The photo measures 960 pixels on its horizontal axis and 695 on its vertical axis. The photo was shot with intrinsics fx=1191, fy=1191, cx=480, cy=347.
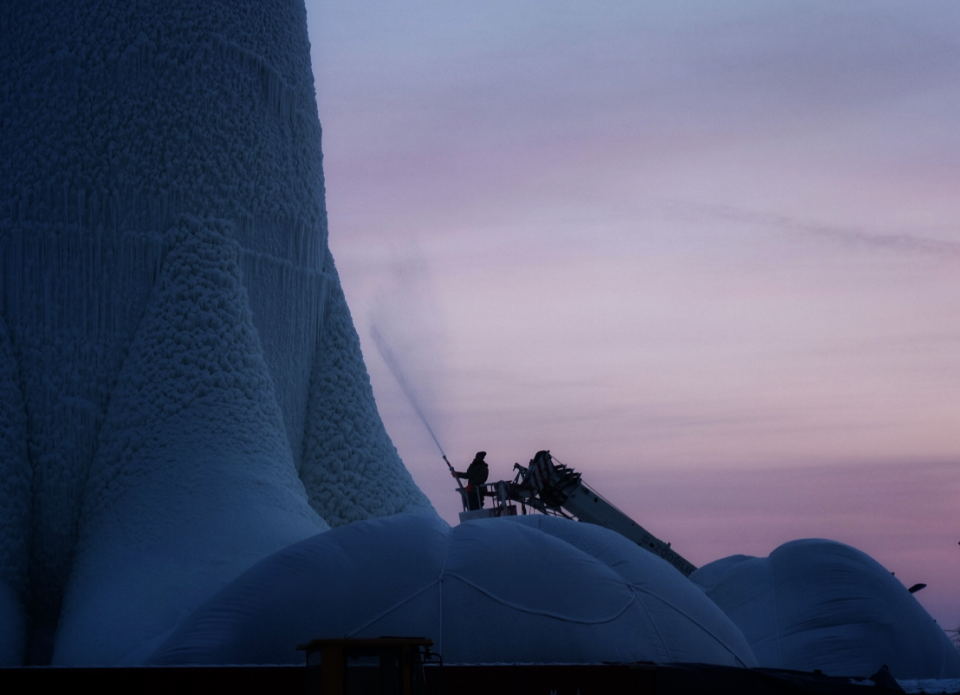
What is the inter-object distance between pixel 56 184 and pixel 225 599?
813cm

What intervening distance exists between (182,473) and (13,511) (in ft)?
7.83

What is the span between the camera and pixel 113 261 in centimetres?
1806

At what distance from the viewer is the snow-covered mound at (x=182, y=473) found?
51.4 ft

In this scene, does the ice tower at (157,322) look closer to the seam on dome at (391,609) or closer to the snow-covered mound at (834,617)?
the seam on dome at (391,609)

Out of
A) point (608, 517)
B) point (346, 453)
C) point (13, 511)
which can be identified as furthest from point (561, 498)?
point (13, 511)

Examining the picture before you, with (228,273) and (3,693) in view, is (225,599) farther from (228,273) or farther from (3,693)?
(228,273)

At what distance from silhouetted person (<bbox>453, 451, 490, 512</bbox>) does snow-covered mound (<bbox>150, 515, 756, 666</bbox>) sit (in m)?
10.5

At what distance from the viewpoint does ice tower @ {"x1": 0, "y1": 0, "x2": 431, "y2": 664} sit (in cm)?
1670

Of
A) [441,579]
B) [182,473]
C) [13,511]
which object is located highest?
[182,473]

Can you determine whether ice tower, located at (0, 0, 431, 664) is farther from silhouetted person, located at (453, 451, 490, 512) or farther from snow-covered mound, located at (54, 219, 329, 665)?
silhouetted person, located at (453, 451, 490, 512)

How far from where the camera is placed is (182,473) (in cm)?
1684

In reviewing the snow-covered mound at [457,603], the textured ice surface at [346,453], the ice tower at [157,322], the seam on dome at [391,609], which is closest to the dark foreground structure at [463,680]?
the snow-covered mound at [457,603]

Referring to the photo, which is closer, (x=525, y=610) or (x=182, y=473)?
(x=525, y=610)

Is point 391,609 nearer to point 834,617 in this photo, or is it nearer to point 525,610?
→ point 525,610
